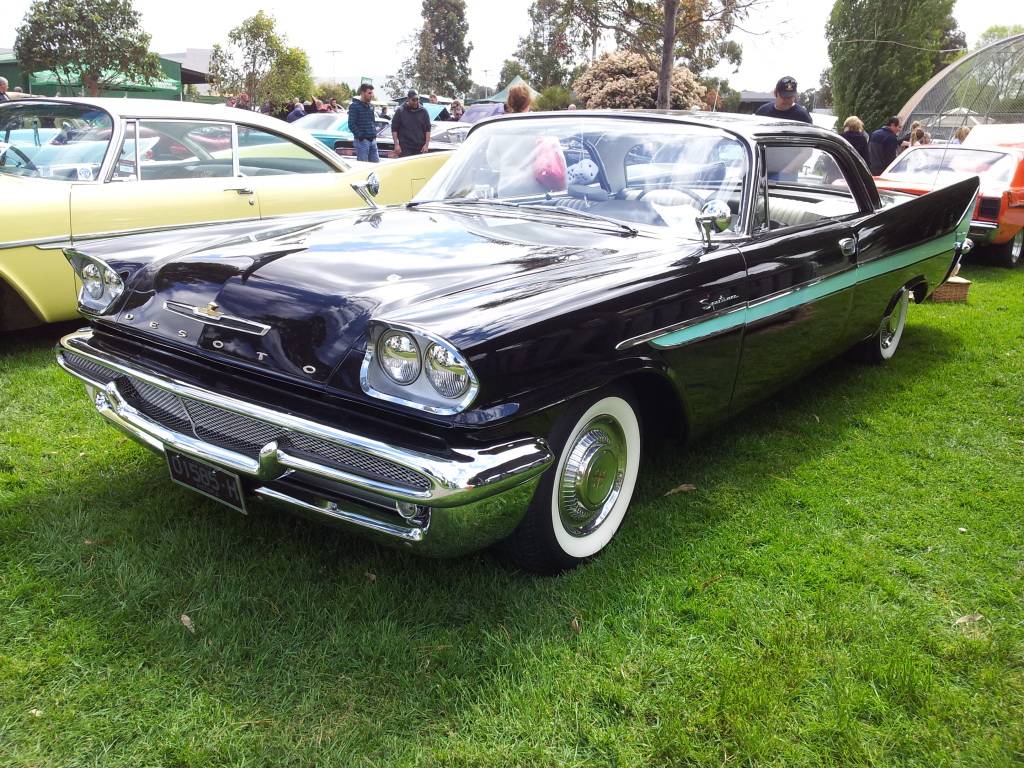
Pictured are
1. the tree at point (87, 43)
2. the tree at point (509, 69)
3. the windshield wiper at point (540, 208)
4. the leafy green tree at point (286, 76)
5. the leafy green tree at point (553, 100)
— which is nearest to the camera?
the windshield wiper at point (540, 208)

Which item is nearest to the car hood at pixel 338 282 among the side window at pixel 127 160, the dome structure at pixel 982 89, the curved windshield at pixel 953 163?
the side window at pixel 127 160

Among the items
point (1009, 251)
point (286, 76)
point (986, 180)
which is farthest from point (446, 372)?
point (286, 76)

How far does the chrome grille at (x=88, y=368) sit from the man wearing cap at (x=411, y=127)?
8.70 metres

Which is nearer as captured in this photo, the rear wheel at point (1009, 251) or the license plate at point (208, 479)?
the license plate at point (208, 479)

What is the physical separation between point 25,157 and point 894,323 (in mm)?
5358

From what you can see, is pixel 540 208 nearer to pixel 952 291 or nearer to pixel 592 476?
pixel 592 476

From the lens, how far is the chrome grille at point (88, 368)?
108 inches

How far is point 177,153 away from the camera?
5105 millimetres

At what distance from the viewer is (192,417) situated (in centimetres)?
247

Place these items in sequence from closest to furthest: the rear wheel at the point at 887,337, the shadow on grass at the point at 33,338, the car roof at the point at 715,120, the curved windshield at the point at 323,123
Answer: the car roof at the point at 715,120, the shadow on grass at the point at 33,338, the rear wheel at the point at 887,337, the curved windshield at the point at 323,123

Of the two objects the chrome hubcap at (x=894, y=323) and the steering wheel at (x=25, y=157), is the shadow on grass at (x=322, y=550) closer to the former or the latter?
the chrome hubcap at (x=894, y=323)

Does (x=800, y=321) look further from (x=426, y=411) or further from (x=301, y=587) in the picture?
(x=301, y=587)

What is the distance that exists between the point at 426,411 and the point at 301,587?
831 mm

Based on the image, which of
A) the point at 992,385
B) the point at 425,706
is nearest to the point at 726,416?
the point at 425,706
